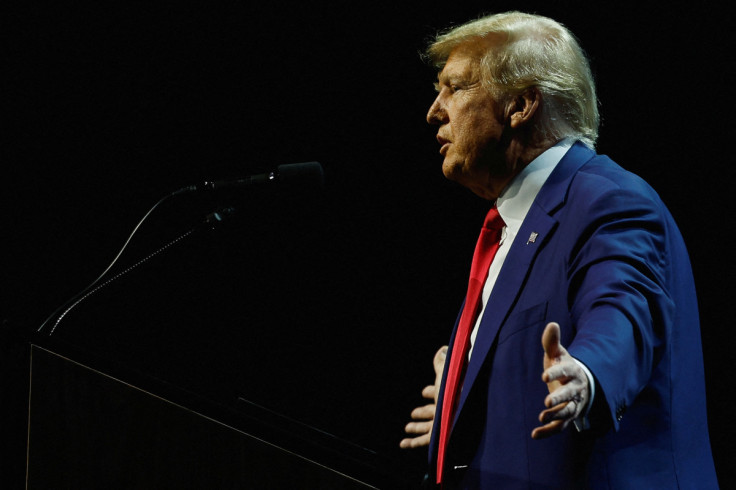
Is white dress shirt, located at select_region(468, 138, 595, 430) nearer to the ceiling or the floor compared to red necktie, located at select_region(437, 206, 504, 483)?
nearer to the ceiling

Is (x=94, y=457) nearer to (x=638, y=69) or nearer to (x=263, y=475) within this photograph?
(x=263, y=475)

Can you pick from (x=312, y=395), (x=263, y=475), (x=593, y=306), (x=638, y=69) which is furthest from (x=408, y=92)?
(x=263, y=475)

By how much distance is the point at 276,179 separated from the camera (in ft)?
5.97

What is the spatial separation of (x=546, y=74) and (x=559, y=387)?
3.30 ft

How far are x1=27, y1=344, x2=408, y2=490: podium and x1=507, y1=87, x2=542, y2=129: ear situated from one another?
1.00 m

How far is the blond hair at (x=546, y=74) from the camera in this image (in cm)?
167

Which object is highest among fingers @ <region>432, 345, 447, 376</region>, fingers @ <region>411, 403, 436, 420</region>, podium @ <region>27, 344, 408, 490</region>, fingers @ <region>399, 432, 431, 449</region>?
podium @ <region>27, 344, 408, 490</region>

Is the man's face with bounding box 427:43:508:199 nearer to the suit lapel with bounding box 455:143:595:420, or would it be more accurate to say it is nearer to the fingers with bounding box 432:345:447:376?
the suit lapel with bounding box 455:143:595:420

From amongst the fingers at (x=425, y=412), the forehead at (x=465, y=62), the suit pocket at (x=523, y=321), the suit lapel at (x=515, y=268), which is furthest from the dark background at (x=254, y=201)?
the suit pocket at (x=523, y=321)

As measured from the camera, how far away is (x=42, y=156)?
124 inches

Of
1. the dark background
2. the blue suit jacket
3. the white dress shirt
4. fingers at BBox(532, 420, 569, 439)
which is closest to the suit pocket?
the blue suit jacket

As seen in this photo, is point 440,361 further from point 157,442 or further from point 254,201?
point 254,201

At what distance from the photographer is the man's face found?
1697 mm

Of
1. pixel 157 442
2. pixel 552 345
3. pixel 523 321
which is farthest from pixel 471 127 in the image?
pixel 157 442
